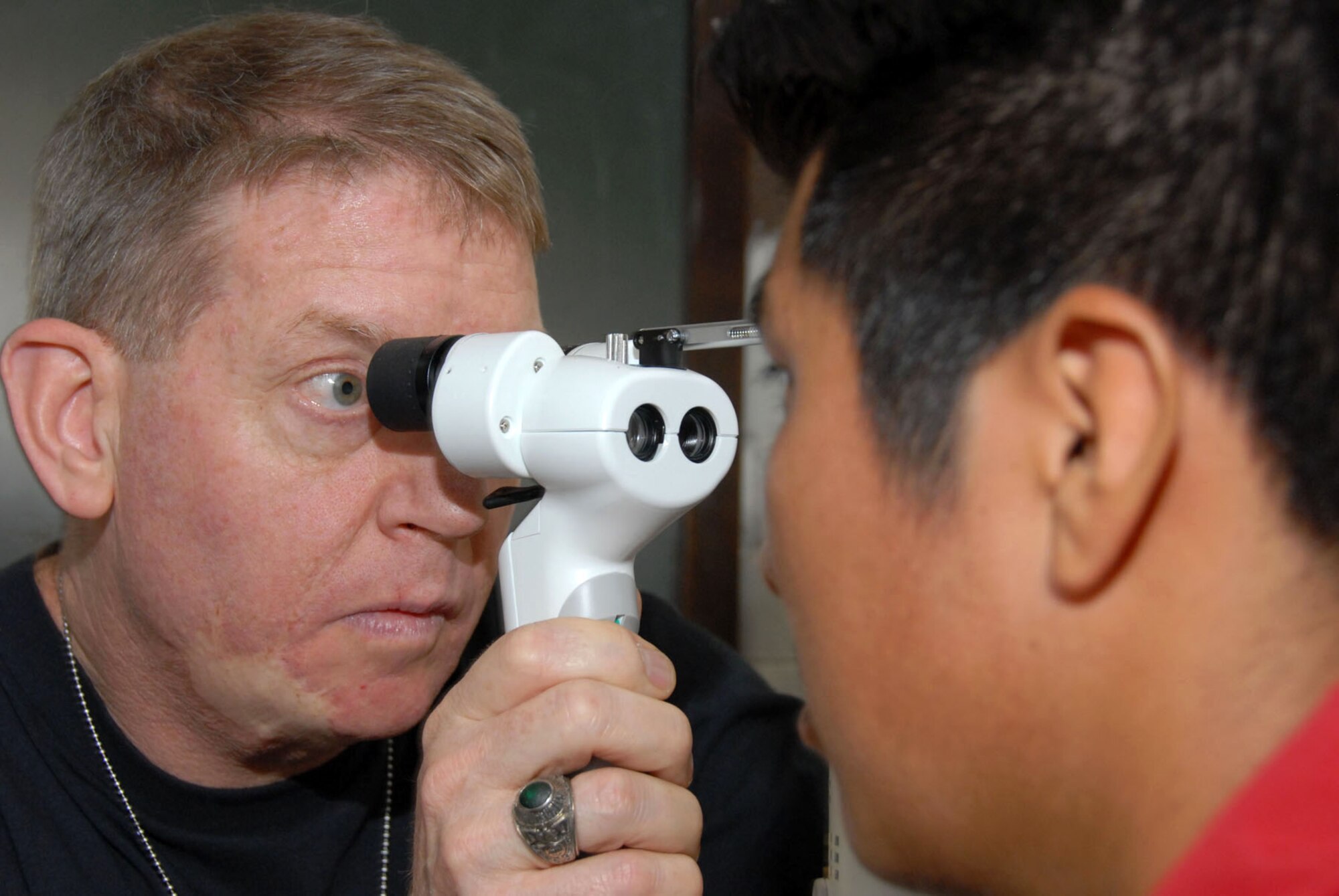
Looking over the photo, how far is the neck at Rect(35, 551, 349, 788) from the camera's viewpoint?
110cm

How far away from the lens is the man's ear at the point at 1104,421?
0.51 m

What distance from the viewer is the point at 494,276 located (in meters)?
1.09

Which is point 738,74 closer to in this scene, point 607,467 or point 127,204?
point 607,467

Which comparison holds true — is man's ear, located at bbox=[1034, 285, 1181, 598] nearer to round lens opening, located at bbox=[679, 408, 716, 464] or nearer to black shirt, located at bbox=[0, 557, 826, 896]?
round lens opening, located at bbox=[679, 408, 716, 464]

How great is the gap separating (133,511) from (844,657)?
0.76m

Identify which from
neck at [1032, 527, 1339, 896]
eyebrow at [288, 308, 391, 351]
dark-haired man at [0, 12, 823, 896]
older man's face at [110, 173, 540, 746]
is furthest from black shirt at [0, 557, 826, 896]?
neck at [1032, 527, 1339, 896]

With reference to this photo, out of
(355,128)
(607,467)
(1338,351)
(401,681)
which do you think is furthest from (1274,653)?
(355,128)

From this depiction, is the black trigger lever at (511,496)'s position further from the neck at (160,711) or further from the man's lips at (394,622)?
the neck at (160,711)

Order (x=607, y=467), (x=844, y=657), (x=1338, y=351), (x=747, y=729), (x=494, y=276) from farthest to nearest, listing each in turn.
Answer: (x=747, y=729) → (x=494, y=276) → (x=607, y=467) → (x=844, y=657) → (x=1338, y=351)

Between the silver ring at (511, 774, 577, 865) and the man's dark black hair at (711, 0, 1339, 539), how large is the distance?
42 centimetres

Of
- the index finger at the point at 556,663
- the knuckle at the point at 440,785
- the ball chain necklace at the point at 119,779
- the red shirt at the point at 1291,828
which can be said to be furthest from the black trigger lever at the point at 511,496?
the red shirt at the point at 1291,828

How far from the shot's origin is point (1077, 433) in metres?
0.54

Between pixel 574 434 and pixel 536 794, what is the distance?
286 mm

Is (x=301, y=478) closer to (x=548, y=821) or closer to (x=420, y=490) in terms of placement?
(x=420, y=490)
